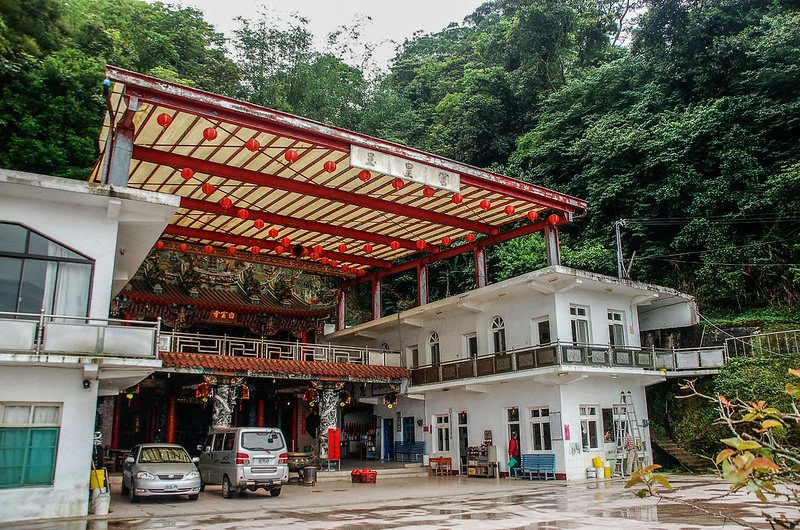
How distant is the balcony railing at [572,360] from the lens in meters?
18.7

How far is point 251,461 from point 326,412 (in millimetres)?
6922

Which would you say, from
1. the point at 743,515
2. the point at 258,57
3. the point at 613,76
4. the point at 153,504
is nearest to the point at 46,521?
the point at 153,504

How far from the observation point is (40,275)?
1194 centimetres

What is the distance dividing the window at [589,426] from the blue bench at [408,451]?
6798 mm

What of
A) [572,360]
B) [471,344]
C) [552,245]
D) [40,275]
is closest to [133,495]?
[40,275]

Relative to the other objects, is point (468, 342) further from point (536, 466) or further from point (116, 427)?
point (116, 427)

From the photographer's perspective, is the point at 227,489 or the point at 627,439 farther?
the point at 627,439

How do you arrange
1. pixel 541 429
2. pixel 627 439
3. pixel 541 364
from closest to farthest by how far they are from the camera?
pixel 541 364
pixel 541 429
pixel 627 439

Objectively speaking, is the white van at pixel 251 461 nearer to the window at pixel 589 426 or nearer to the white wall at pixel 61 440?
the white wall at pixel 61 440

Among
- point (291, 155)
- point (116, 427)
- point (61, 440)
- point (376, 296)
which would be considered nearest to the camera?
point (61, 440)

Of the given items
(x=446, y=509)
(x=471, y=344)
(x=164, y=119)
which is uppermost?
(x=164, y=119)

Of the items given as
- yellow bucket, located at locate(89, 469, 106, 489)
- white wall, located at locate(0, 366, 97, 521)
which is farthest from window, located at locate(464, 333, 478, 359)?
white wall, located at locate(0, 366, 97, 521)

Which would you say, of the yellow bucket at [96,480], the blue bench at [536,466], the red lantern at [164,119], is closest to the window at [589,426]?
the blue bench at [536,466]

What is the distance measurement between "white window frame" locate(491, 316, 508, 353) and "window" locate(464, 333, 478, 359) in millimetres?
900
